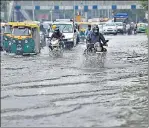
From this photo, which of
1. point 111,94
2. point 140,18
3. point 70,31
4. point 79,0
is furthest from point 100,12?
point 111,94

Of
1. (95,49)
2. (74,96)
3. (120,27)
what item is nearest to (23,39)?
(95,49)

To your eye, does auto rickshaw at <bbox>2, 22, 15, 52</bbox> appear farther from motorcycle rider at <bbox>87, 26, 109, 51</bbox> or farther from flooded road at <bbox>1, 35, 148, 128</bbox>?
flooded road at <bbox>1, 35, 148, 128</bbox>

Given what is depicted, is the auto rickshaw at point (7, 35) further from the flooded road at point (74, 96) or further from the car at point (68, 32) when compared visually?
the flooded road at point (74, 96)

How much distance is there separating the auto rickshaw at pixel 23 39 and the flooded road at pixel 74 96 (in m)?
7.76

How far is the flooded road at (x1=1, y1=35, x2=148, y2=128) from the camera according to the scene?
913 cm

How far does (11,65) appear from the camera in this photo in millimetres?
20703

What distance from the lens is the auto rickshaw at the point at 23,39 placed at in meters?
27.0

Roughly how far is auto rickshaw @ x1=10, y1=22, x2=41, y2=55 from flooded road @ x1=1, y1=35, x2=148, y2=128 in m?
7.76

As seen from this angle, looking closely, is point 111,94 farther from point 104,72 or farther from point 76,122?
point 104,72

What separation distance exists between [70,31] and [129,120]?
25.5 meters

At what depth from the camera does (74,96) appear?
39.3 feet

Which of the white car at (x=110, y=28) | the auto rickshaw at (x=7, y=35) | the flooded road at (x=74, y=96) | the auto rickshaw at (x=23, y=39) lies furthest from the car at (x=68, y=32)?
the white car at (x=110, y=28)

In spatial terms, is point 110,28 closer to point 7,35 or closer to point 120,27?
point 120,27

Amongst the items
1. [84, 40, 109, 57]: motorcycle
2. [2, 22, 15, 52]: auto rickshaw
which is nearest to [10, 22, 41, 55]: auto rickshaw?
[2, 22, 15, 52]: auto rickshaw
